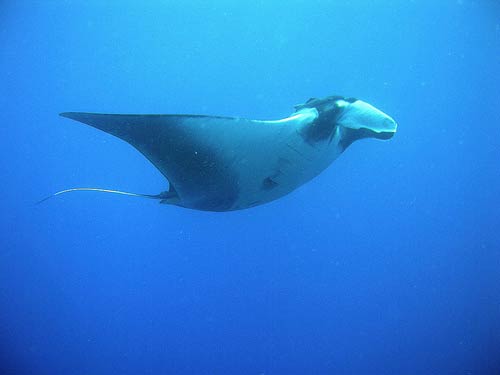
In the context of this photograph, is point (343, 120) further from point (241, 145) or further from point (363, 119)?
point (241, 145)

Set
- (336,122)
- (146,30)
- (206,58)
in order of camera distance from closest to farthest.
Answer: (336,122) → (146,30) → (206,58)

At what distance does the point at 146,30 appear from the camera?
436 inches

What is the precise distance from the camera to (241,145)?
188 centimetres

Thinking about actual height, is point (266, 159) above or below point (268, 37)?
below

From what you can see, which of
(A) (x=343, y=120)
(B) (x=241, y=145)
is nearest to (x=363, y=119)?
(A) (x=343, y=120)

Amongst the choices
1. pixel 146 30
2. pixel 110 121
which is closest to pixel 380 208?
pixel 146 30

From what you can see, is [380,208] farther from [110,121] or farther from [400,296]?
[110,121]

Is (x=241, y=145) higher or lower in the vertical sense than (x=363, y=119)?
lower

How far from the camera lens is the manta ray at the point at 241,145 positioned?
167cm

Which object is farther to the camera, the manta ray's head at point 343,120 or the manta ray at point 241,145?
the manta ray's head at point 343,120

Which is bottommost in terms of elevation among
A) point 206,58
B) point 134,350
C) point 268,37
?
point 134,350

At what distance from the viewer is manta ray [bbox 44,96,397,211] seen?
167cm

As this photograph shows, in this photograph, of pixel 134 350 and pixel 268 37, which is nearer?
pixel 134 350

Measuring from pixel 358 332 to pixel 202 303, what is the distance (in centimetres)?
397
